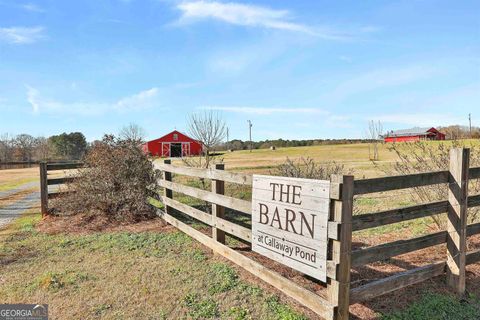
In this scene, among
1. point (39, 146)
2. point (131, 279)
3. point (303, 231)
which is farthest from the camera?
point (39, 146)

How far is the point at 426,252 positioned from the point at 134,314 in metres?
4.60

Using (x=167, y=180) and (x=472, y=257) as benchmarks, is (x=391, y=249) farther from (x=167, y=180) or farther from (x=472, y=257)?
(x=167, y=180)

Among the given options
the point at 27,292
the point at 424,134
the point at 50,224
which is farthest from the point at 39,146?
the point at 424,134

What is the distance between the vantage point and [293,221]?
3.70 m

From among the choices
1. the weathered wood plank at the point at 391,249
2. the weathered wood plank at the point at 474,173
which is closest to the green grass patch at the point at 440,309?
the weathered wood plank at the point at 391,249

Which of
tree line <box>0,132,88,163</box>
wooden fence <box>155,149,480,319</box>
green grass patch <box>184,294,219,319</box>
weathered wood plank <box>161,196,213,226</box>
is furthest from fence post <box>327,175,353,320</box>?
tree line <box>0,132,88,163</box>

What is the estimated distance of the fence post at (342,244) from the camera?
3172 mm

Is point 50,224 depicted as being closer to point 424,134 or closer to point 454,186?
point 454,186

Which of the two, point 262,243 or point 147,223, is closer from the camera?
point 262,243

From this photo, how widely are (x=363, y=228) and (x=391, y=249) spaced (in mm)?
569

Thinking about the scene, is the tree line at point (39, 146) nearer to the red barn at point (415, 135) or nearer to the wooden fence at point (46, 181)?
the wooden fence at point (46, 181)

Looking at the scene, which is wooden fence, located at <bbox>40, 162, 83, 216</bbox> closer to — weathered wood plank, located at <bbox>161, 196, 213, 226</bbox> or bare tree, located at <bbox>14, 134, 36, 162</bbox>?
weathered wood plank, located at <bbox>161, 196, 213, 226</bbox>

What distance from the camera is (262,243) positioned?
4230 millimetres

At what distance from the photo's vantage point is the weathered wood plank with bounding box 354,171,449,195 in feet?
11.3
